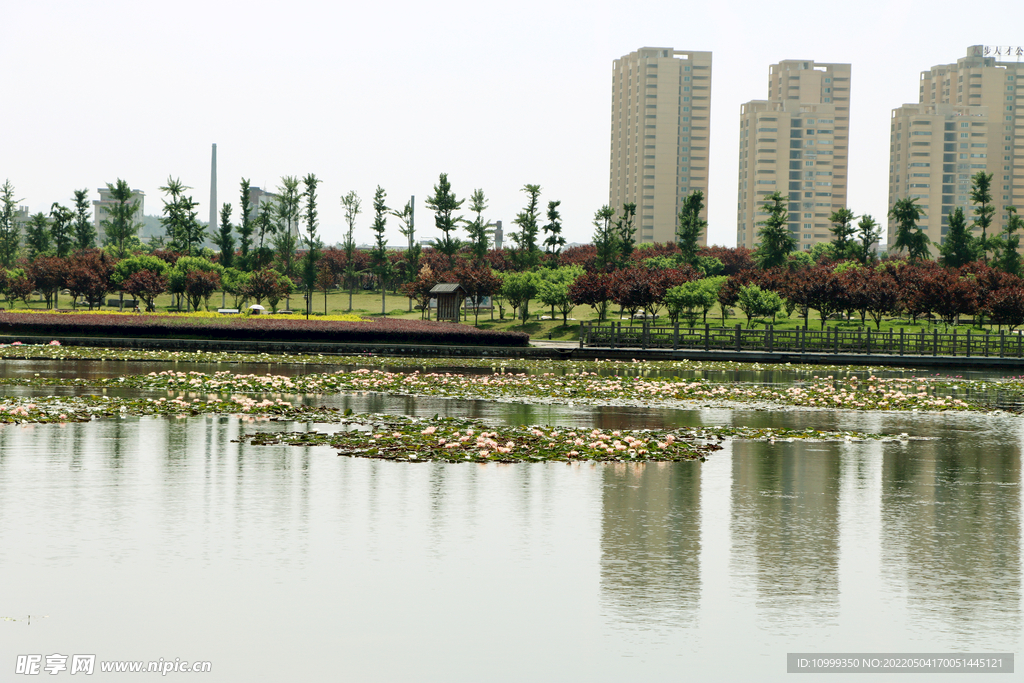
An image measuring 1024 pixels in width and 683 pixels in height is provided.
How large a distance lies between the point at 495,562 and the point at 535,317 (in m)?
71.7

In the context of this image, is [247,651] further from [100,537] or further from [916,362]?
[916,362]

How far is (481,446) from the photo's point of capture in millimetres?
16141

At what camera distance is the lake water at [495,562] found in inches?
282

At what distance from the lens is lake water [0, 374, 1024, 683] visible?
23.5 ft

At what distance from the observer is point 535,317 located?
81000 millimetres

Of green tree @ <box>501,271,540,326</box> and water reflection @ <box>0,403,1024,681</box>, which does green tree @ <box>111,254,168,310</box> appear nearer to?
green tree @ <box>501,271,540,326</box>

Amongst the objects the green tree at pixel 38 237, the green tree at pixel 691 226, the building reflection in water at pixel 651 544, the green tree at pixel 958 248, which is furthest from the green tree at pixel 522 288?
the building reflection in water at pixel 651 544

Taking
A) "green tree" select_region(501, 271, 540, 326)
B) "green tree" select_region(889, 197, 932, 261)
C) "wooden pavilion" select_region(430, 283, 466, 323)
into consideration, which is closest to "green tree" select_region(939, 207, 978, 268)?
"green tree" select_region(889, 197, 932, 261)

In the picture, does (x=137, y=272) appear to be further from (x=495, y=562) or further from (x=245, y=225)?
(x=495, y=562)

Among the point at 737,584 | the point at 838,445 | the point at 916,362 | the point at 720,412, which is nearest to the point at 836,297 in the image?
the point at 916,362

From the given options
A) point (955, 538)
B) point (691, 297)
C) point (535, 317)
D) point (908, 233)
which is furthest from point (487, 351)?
point (908, 233)

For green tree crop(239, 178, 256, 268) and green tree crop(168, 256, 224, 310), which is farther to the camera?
green tree crop(239, 178, 256, 268)

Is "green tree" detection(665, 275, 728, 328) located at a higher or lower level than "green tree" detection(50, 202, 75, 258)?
lower

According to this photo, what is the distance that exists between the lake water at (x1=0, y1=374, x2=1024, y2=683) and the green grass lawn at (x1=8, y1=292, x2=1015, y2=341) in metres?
43.3
